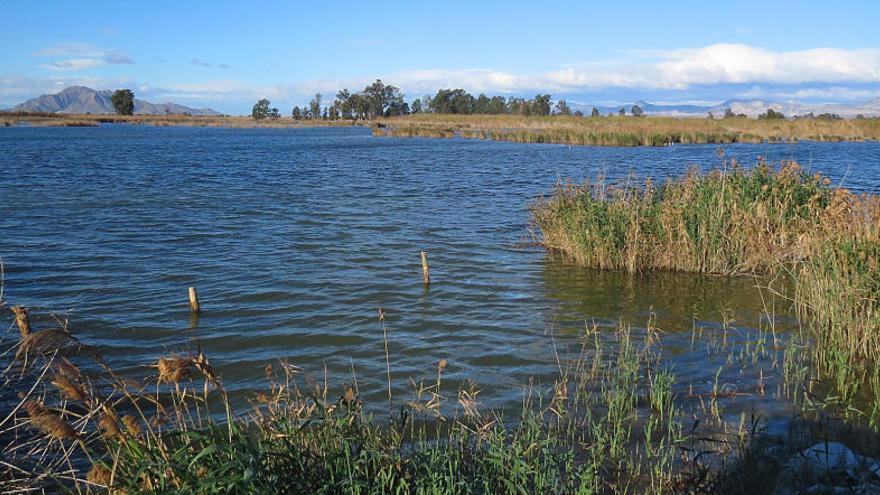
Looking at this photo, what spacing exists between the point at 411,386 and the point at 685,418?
10.0ft

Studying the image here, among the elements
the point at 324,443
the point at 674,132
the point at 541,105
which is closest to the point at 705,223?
the point at 324,443

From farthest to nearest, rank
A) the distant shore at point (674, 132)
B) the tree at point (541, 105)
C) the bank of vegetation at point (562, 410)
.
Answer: the tree at point (541, 105) → the distant shore at point (674, 132) → the bank of vegetation at point (562, 410)

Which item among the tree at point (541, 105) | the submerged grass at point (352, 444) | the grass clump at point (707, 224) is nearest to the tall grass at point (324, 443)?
the submerged grass at point (352, 444)

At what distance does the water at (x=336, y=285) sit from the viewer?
959 cm

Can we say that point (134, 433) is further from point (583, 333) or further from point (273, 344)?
point (583, 333)

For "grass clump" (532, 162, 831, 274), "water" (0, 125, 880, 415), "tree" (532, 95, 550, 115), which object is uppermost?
"tree" (532, 95, 550, 115)

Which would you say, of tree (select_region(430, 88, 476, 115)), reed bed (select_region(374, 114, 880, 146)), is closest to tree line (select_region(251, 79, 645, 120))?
tree (select_region(430, 88, 476, 115))

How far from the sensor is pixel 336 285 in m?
13.6

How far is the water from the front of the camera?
378 inches

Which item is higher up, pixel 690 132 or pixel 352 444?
pixel 690 132

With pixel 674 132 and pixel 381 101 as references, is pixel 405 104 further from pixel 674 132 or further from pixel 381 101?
pixel 674 132

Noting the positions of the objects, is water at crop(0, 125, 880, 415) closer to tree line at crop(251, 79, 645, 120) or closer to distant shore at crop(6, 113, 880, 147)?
distant shore at crop(6, 113, 880, 147)

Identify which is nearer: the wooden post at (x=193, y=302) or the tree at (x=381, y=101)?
the wooden post at (x=193, y=302)

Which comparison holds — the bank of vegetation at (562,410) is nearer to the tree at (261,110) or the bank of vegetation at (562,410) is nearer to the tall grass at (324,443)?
the tall grass at (324,443)
